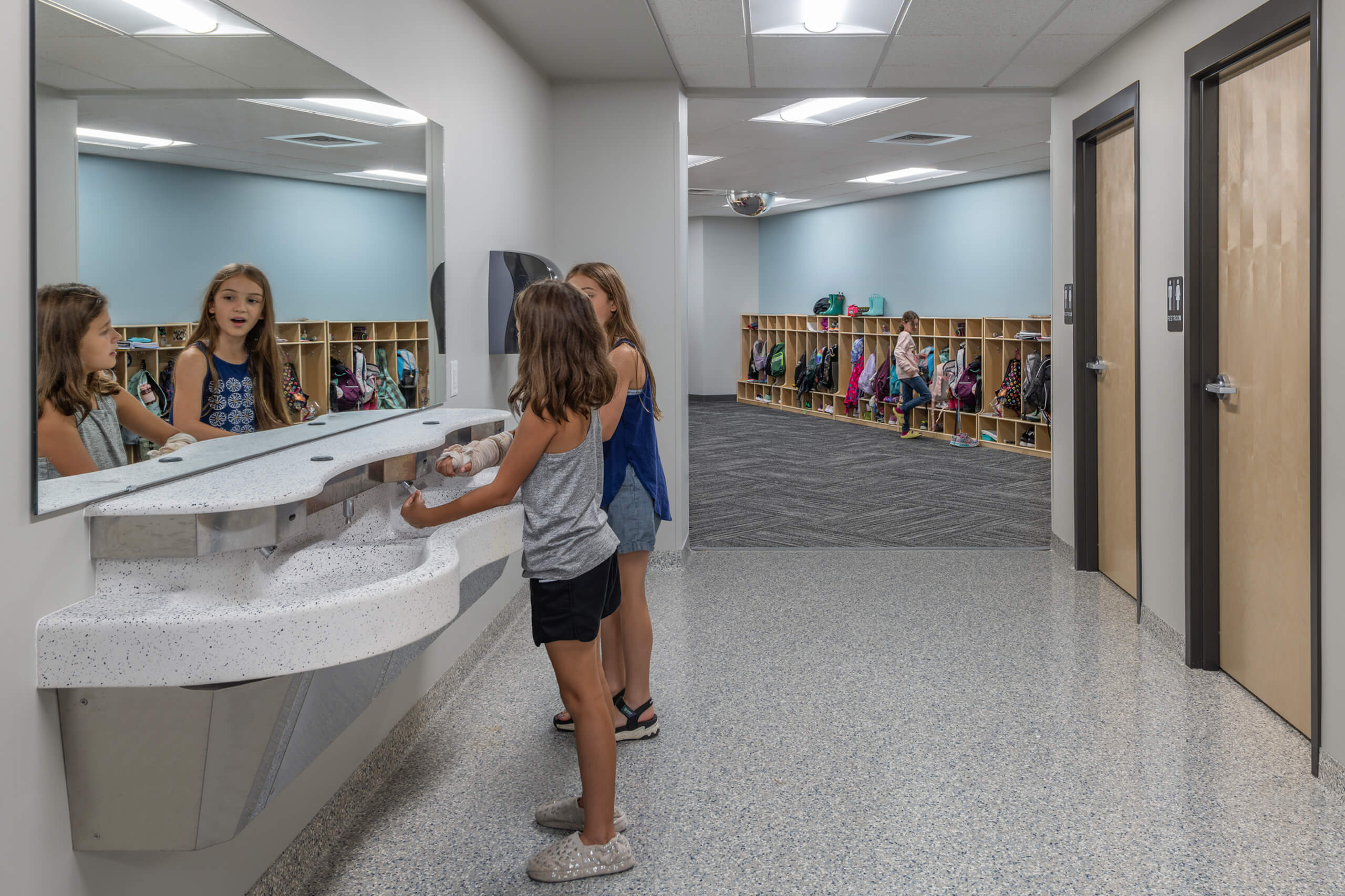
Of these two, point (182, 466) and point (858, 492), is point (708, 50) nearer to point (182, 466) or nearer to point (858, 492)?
point (182, 466)

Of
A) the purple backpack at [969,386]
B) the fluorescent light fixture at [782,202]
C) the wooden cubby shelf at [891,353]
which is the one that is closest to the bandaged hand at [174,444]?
the wooden cubby shelf at [891,353]

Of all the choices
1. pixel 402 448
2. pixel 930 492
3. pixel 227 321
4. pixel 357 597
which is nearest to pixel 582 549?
pixel 402 448

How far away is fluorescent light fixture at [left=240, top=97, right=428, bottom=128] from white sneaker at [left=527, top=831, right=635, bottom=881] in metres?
1.68

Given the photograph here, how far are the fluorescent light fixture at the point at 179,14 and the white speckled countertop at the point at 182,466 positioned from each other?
75 centimetres

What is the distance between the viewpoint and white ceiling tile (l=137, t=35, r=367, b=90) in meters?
1.89

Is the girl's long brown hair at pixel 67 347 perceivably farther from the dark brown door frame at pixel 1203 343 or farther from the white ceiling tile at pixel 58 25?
the dark brown door frame at pixel 1203 343

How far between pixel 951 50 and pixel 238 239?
3.49 meters

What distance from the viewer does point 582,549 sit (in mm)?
2139

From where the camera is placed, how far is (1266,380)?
308cm

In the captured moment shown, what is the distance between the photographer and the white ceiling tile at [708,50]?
434 centimetres

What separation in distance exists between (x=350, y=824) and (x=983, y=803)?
152cm

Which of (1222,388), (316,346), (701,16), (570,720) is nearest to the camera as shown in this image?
(316,346)

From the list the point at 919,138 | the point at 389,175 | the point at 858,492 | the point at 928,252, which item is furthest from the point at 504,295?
the point at 928,252

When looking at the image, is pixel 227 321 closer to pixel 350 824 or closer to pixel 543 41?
pixel 350 824
